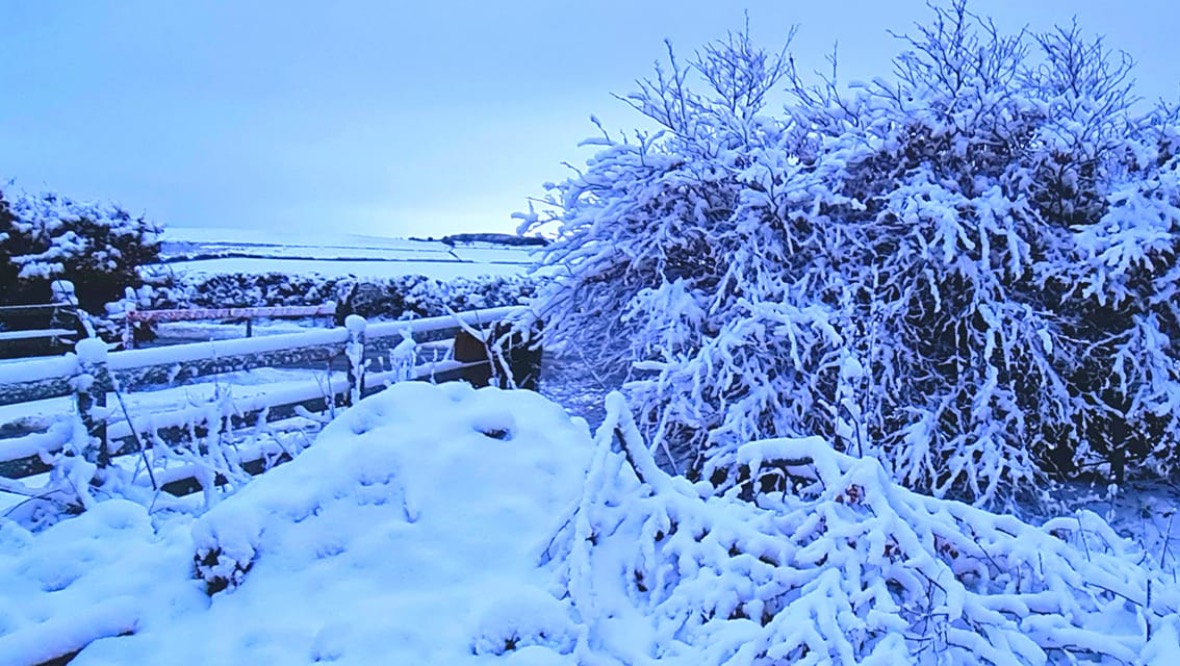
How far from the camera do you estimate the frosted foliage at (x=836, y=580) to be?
168cm

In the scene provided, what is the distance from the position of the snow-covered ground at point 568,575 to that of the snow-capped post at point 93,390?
145 centimetres

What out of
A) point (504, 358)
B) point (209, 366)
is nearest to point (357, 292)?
point (504, 358)

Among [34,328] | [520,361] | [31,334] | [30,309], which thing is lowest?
[34,328]

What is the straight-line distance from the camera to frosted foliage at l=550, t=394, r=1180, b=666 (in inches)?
66.2

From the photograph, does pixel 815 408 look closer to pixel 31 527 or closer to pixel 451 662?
pixel 451 662

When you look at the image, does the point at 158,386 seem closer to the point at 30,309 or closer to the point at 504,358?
the point at 504,358

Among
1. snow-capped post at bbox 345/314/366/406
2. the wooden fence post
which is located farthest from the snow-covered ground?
the wooden fence post

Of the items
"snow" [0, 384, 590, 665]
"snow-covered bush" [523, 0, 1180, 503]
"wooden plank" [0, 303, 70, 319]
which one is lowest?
"wooden plank" [0, 303, 70, 319]

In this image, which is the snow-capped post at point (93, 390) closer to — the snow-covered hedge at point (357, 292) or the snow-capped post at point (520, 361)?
the snow-capped post at point (520, 361)

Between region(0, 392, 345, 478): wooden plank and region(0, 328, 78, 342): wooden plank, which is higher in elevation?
region(0, 392, 345, 478): wooden plank

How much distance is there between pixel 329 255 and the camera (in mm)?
20141

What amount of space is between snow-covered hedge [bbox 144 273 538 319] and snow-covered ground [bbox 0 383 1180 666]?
11786mm

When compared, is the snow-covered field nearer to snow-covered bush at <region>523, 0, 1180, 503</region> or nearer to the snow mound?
snow-covered bush at <region>523, 0, 1180, 503</region>

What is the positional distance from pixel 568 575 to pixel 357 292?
13.6 metres
